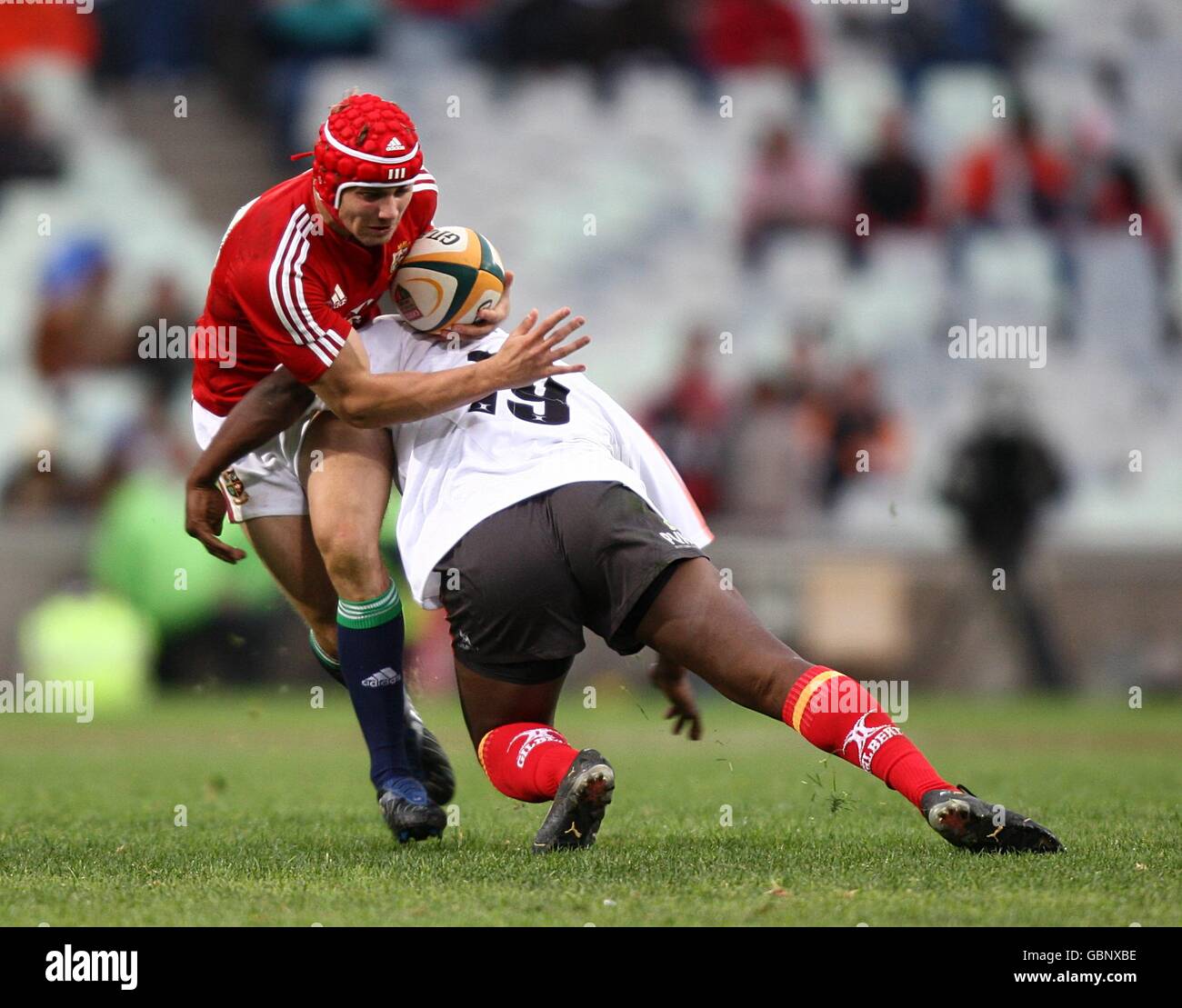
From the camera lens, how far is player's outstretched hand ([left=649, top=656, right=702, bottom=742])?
5.06m

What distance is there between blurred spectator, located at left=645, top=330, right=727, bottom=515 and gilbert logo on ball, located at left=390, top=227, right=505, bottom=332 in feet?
26.0

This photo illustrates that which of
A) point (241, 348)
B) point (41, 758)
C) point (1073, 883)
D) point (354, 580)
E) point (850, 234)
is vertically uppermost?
point (850, 234)

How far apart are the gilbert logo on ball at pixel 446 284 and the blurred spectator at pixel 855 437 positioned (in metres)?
8.47

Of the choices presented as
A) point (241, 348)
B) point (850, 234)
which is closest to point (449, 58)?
point (850, 234)

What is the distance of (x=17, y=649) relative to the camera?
1266 centimetres

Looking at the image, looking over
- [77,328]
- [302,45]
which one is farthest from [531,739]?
[302,45]

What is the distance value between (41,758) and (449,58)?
8827mm

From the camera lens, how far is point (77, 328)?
1384cm

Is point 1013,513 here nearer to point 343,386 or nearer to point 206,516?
point 206,516

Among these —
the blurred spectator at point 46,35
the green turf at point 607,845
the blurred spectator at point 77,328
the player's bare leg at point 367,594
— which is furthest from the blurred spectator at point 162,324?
the player's bare leg at point 367,594

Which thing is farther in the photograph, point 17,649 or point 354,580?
point 17,649

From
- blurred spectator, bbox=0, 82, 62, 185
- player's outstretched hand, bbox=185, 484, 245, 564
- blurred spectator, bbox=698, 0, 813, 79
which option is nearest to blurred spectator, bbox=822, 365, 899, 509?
blurred spectator, bbox=698, 0, 813, 79

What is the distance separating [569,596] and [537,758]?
0.45m
